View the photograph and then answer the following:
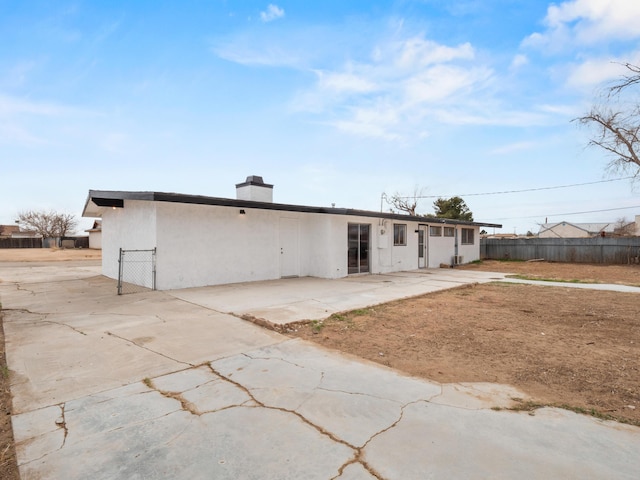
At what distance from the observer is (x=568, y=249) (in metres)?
20.4

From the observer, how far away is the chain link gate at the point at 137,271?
30.0 ft

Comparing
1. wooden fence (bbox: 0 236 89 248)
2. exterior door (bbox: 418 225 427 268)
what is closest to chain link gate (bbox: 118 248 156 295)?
exterior door (bbox: 418 225 427 268)

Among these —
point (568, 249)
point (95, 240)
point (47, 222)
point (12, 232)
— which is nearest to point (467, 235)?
point (568, 249)

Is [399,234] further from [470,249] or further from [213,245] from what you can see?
[213,245]

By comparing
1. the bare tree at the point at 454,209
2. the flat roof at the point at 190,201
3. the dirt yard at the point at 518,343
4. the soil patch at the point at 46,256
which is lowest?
the dirt yard at the point at 518,343

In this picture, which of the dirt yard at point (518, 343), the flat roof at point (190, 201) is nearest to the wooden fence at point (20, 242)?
the flat roof at point (190, 201)

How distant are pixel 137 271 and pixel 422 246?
12966 mm

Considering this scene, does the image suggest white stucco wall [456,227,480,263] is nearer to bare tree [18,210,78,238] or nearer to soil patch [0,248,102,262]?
soil patch [0,248,102,262]

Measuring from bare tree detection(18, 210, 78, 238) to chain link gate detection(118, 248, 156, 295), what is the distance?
44.8m

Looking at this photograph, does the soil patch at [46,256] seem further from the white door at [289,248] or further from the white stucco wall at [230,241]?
the white door at [289,248]

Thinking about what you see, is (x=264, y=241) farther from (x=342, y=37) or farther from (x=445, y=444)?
(x=445, y=444)

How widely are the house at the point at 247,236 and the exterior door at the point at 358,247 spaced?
40 millimetres

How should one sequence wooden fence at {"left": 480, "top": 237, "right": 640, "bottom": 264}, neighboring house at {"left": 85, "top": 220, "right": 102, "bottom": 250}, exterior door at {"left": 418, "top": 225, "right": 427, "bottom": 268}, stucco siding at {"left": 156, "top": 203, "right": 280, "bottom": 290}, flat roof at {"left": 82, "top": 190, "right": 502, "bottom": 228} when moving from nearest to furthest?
flat roof at {"left": 82, "top": 190, "right": 502, "bottom": 228}
stucco siding at {"left": 156, "top": 203, "right": 280, "bottom": 290}
exterior door at {"left": 418, "top": 225, "right": 427, "bottom": 268}
wooden fence at {"left": 480, "top": 237, "right": 640, "bottom": 264}
neighboring house at {"left": 85, "top": 220, "right": 102, "bottom": 250}

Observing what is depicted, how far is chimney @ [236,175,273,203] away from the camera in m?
11.9
